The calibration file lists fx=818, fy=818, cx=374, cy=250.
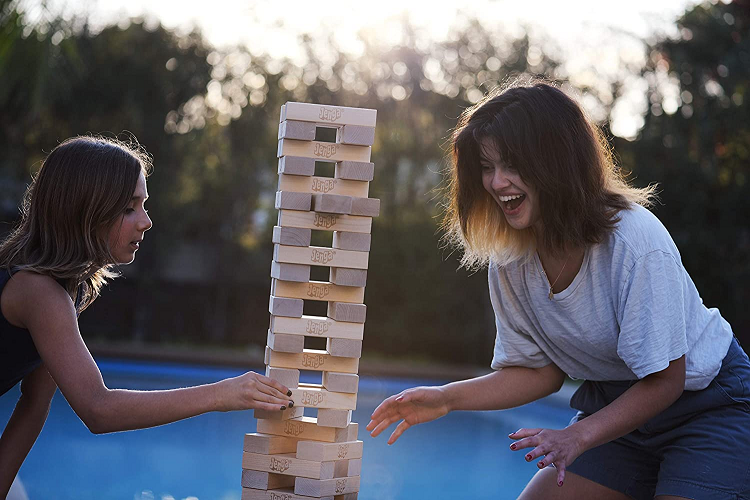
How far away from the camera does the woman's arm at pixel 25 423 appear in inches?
104

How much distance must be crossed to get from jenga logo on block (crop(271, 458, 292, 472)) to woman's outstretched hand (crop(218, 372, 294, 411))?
0.21 metres

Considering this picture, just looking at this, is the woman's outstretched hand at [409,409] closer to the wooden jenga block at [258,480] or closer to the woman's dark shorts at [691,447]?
the wooden jenga block at [258,480]

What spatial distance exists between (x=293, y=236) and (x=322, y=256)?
0.11 metres

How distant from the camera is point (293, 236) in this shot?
252 centimetres

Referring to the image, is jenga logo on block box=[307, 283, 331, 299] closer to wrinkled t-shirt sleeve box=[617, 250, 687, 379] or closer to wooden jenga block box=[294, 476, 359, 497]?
wooden jenga block box=[294, 476, 359, 497]

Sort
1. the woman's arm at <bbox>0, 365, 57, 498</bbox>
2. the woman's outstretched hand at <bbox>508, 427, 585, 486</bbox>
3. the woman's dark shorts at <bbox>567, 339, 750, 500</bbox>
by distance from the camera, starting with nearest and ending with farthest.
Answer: the woman's outstretched hand at <bbox>508, 427, 585, 486</bbox>
the woman's dark shorts at <bbox>567, 339, 750, 500</bbox>
the woman's arm at <bbox>0, 365, 57, 498</bbox>

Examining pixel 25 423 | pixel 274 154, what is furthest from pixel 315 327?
Answer: pixel 274 154

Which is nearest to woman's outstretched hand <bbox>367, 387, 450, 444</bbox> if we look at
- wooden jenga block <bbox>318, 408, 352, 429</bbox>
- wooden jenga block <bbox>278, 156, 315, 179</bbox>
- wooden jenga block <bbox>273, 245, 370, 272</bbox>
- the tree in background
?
wooden jenga block <bbox>318, 408, 352, 429</bbox>

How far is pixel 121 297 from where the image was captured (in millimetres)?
11672

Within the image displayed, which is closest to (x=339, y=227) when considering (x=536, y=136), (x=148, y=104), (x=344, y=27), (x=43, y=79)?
(x=536, y=136)

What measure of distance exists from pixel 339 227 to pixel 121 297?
9.83 metres

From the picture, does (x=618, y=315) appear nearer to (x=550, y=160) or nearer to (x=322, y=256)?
(x=550, y=160)

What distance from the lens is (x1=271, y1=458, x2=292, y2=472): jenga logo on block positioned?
8.15 ft

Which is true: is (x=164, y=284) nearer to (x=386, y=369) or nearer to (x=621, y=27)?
Result: (x=386, y=369)
